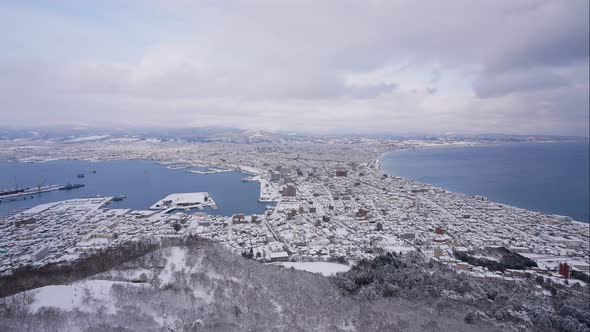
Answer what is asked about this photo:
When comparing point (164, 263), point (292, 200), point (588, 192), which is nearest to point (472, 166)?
point (588, 192)

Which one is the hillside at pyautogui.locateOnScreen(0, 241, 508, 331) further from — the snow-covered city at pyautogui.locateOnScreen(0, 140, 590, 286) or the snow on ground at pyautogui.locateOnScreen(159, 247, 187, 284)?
the snow-covered city at pyautogui.locateOnScreen(0, 140, 590, 286)

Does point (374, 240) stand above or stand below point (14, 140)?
below

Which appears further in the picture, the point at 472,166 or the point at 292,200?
the point at 472,166

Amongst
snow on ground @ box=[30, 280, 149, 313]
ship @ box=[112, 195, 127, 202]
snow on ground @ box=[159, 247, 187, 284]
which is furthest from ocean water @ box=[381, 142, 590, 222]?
ship @ box=[112, 195, 127, 202]

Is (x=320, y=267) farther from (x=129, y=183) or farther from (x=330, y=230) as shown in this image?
(x=129, y=183)

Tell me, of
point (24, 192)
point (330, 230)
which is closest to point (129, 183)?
point (24, 192)

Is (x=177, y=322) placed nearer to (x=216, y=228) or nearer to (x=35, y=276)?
(x=35, y=276)
